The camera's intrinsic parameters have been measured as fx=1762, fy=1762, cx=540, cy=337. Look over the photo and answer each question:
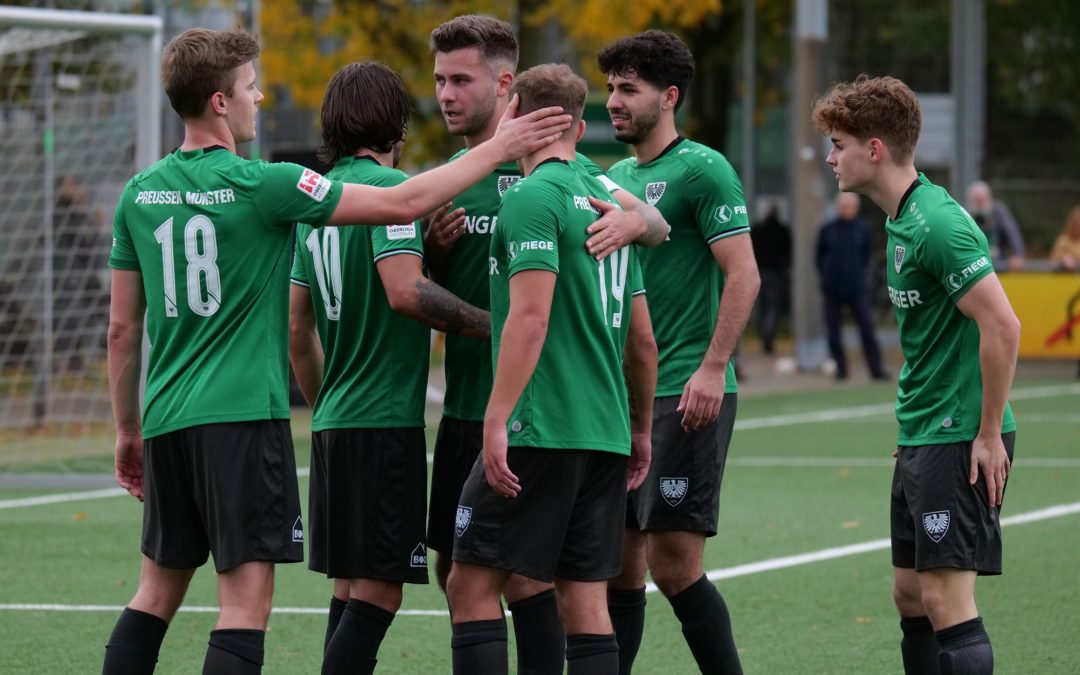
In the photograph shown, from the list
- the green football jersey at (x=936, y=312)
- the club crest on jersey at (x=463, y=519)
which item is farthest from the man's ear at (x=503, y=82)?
the club crest on jersey at (x=463, y=519)

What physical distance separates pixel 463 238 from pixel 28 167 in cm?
960

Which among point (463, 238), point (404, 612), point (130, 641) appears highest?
point (463, 238)

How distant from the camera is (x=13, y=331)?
13.9m

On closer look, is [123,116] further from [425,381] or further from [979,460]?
[979,460]

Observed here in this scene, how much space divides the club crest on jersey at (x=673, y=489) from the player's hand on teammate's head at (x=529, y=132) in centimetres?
145

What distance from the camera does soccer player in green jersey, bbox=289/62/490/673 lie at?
5445 mm

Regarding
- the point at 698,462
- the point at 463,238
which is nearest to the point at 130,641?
the point at 463,238

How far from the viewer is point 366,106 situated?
5.46 metres

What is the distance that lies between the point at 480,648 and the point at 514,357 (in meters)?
0.86

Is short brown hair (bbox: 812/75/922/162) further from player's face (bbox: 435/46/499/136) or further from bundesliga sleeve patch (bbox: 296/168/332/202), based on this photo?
bundesliga sleeve patch (bbox: 296/168/332/202)

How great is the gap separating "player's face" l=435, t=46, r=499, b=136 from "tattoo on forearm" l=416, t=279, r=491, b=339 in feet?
2.05

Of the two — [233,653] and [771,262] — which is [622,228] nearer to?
[233,653]

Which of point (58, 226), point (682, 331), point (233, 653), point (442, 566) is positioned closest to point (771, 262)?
point (58, 226)

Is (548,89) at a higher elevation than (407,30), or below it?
below
